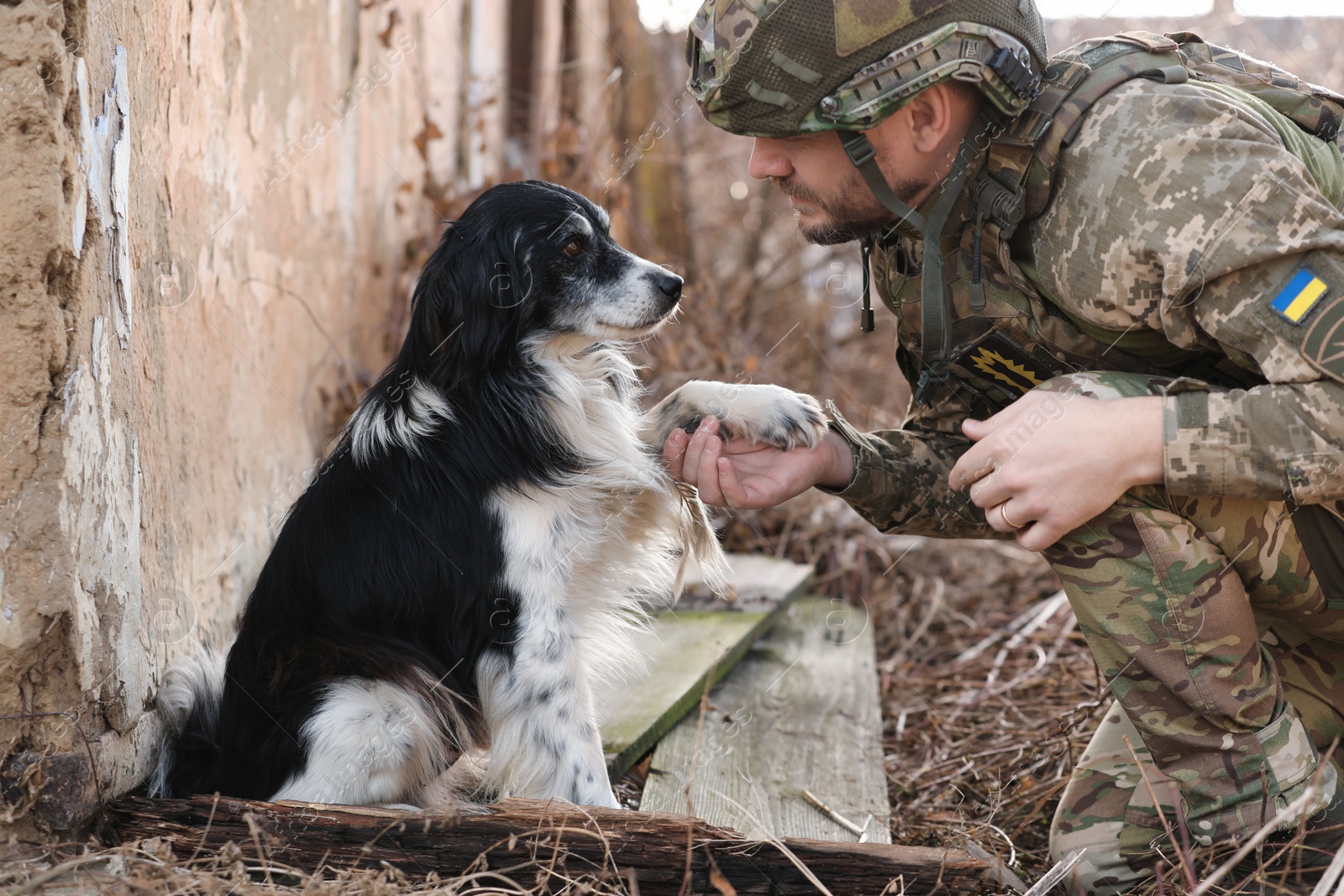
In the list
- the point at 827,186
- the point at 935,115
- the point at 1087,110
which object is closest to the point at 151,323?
the point at 827,186

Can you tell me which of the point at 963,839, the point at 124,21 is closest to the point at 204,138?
the point at 124,21

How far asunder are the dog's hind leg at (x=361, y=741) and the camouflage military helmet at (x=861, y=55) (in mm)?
1511

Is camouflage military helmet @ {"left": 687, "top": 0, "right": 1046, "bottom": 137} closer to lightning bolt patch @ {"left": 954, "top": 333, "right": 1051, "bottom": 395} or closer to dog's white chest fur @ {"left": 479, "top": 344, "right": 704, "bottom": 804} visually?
lightning bolt patch @ {"left": 954, "top": 333, "right": 1051, "bottom": 395}

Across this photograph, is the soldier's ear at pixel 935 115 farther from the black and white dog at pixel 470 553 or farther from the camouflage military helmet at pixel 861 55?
the black and white dog at pixel 470 553

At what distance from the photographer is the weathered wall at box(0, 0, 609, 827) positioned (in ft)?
6.96

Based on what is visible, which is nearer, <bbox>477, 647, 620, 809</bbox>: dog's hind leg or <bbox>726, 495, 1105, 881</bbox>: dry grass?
<bbox>477, 647, 620, 809</bbox>: dog's hind leg

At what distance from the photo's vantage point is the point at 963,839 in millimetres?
2666

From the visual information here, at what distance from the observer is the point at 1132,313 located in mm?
2320

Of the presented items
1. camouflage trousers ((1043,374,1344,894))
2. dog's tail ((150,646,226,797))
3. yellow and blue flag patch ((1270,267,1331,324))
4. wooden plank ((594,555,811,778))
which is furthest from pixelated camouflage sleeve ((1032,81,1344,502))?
dog's tail ((150,646,226,797))

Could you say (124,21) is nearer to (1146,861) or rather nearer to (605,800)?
(605,800)

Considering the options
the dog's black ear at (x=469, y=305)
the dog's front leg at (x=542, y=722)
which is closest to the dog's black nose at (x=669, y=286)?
the dog's black ear at (x=469, y=305)

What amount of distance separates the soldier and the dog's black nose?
460 millimetres

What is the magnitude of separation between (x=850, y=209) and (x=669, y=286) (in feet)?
2.01

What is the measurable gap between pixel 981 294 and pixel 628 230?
410cm
